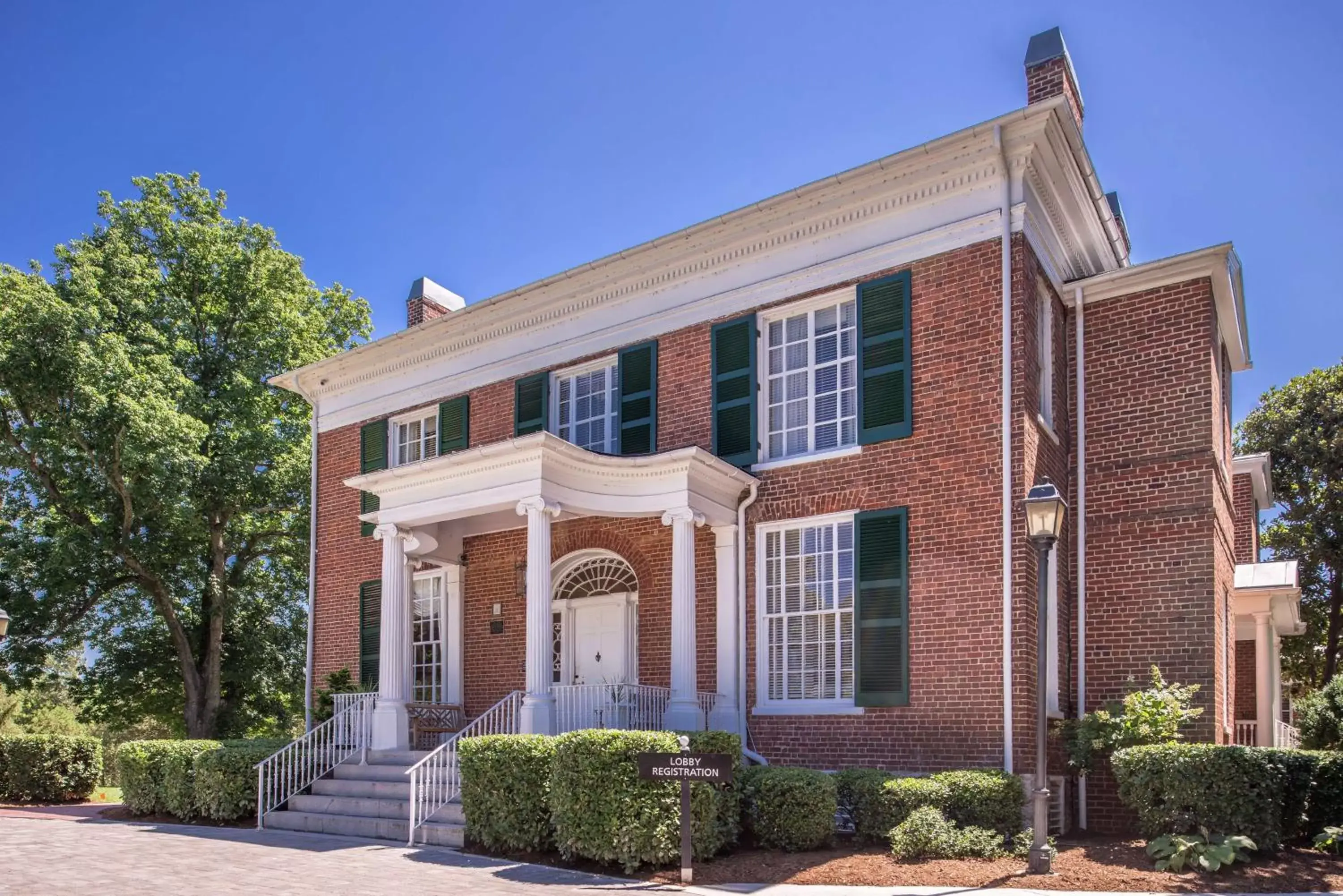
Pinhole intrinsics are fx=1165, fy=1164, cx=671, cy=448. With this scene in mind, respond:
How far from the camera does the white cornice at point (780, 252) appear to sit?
12.5 m

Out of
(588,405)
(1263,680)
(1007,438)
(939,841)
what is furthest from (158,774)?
(1263,680)

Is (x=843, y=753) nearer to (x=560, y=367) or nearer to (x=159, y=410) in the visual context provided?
(x=560, y=367)

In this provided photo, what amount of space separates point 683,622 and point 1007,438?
4.10 metres

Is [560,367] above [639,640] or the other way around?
above

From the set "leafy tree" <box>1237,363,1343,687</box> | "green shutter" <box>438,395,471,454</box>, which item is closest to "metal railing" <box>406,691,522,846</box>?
"green shutter" <box>438,395,471,454</box>

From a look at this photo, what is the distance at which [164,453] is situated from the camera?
21.4 metres

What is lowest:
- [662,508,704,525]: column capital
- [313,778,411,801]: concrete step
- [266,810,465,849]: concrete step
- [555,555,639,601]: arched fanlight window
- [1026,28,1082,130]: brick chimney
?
[266,810,465,849]: concrete step

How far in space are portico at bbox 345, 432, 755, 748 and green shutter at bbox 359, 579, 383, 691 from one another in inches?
121

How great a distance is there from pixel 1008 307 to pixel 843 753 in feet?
16.7

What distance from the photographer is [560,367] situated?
1633 cm

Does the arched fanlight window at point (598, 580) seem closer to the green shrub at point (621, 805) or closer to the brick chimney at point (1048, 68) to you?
the green shrub at point (621, 805)

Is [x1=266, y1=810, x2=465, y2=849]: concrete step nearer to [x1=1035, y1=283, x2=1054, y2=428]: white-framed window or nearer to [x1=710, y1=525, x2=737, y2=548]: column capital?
[x1=710, y1=525, x2=737, y2=548]: column capital

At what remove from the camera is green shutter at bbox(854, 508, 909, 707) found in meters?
12.4

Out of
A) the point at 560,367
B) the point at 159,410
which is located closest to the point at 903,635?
the point at 560,367
